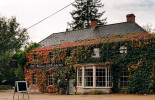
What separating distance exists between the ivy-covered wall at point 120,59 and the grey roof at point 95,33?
289 centimetres

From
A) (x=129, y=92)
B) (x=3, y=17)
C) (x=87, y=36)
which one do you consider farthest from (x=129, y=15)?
(x=3, y=17)

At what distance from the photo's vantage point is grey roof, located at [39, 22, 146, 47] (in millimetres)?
22759

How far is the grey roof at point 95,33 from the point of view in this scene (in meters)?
22.8

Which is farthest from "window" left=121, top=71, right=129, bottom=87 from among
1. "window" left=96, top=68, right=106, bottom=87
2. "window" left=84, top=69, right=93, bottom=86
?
"window" left=84, top=69, right=93, bottom=86

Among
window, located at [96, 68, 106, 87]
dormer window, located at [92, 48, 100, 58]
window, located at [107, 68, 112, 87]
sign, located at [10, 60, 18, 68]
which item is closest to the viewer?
window, located at [107, 68, 112, 87]

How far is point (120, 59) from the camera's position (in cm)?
1938

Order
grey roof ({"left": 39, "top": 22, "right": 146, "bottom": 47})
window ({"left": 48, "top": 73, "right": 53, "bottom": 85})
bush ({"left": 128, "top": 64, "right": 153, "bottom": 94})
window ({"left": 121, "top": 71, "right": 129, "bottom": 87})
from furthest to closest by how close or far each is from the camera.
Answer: window ({"left": 48, "top": 73, "right": 53, "bottom": 85}), grey roof ({"left": 39, "top": 22, "right": 146, "bottom": 47}), window ({"left": 121, "top": 71, "right": 129, "bottom": 87}), bush ({"left": 128, "top": 64, "right": 153, "bottom": 94})

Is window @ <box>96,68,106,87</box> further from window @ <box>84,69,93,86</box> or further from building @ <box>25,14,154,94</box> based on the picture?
A: window @ <box>84,69,93,86</box>

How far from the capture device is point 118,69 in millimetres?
19547

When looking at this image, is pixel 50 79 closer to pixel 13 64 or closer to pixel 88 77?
pixel 13 64

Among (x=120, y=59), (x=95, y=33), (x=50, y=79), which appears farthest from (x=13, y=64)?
(x=120, y=59)

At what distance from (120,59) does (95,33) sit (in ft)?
20.7

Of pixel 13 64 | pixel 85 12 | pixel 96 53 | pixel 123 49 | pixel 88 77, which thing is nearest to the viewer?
pixel 123 49

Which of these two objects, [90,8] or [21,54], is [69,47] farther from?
[90,8]
